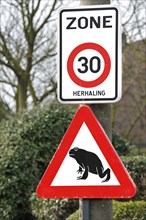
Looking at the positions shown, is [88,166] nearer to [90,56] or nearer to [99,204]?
[99,204]

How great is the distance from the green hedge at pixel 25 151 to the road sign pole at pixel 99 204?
17.6 feet

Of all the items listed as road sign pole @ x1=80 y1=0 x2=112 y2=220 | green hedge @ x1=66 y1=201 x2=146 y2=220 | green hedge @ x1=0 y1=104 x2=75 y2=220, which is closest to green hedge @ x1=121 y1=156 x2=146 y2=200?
green hedge @ x1=66 y1=201 x2=146 y2=220

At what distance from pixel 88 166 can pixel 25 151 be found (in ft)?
18.9

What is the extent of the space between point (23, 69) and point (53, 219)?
9922 mm

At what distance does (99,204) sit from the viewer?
361cm

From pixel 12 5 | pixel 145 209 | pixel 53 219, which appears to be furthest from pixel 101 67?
pixel 12 5

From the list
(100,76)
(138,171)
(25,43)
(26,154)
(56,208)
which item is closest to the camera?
(100,76)

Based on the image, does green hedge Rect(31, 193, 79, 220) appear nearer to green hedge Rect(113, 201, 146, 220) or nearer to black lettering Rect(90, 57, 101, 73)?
green hedge Rect(113, 201, 146, 220)

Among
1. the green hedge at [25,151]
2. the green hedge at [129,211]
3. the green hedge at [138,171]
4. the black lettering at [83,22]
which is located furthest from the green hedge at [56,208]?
the black lettering at [83,22]

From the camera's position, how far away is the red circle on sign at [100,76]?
3570 mm

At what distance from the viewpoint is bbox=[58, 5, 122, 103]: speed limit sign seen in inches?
140

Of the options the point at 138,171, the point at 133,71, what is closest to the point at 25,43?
the point at 133,71

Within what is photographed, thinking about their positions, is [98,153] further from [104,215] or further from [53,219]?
[53,219]

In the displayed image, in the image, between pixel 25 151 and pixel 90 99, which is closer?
pixel 90 99
